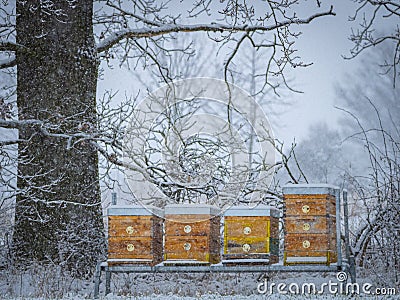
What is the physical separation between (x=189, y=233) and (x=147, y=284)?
1.54 metres

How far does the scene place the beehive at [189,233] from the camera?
184 inches

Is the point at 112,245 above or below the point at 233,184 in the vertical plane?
below

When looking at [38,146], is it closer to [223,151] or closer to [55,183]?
[55,183]

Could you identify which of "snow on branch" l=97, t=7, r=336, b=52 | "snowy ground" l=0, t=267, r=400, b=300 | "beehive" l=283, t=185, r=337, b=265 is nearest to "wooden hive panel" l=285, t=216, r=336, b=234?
"beehive" l=283, t=185, r=337, b=265

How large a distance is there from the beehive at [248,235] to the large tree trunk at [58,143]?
1.89 meters

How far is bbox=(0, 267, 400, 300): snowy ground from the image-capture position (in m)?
5.12

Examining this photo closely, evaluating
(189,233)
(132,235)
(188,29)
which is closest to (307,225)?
(189,233)

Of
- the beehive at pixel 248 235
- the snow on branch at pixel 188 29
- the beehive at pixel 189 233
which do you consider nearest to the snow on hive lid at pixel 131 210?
the beehive at pixel 189 233

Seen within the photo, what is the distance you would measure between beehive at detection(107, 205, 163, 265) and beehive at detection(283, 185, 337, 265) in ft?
3.70

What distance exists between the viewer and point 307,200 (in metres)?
4.60

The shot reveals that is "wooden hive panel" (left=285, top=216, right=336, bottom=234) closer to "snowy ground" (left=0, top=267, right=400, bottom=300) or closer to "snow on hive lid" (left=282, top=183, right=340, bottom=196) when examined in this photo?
"snow on hive lid" (left=282, top=183, right=340, bottom=196)

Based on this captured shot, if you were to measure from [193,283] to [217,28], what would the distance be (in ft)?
9.86

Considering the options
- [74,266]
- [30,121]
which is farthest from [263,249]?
[30,121]

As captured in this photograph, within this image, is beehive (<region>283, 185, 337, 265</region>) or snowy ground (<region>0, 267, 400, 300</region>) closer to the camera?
beehive (<region>283, 185, 337, 265</region>)
